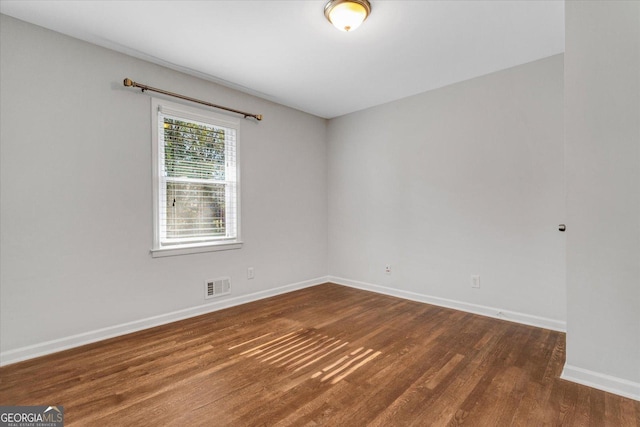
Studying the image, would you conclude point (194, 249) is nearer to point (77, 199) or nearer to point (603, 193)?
point (77, 199)


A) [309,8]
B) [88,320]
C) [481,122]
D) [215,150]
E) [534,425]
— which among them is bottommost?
[534,425]

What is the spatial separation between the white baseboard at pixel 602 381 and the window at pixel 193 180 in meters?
3.16

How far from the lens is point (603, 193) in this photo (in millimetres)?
1907

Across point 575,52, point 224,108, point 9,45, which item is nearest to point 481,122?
point 575,52

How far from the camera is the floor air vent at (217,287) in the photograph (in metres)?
3.40

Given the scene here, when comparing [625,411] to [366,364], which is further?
[366,364]

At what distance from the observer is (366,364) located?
2.23 metres

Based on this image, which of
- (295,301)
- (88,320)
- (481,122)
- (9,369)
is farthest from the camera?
(295,301)

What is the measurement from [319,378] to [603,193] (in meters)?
2.15

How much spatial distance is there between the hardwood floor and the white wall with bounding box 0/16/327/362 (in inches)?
11.1

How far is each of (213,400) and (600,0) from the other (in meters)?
3.36

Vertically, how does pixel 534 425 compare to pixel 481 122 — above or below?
below

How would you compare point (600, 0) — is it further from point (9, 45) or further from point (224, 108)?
point (9, 45)

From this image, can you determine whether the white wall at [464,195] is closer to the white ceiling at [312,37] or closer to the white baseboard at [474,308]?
the white baseboard at [474,308]
